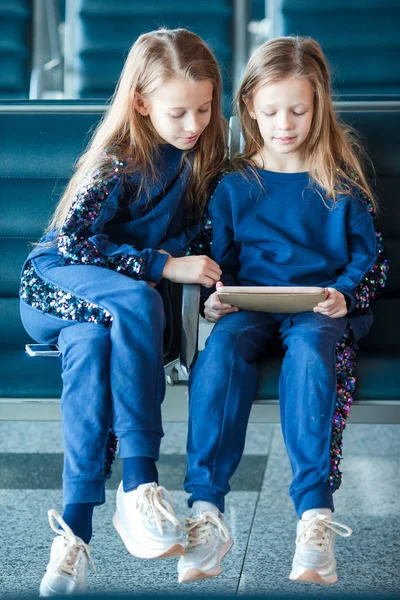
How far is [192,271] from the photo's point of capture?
1.67 meters

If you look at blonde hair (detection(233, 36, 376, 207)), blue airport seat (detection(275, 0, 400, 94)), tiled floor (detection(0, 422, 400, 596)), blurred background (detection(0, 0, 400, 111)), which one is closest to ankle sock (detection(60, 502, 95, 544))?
tiled floor (detection(0, 422, 400, 596))

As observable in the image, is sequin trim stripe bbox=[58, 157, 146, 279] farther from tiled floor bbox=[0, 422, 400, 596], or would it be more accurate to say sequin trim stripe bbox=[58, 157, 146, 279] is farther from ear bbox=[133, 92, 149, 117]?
tiled floor bbox=[0, 422, 400, 596]

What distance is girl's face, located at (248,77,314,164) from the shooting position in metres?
1.79

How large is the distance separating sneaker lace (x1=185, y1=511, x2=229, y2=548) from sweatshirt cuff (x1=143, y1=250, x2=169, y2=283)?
1.45 feet

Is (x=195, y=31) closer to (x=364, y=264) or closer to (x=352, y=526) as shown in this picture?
(x=364, y=264)

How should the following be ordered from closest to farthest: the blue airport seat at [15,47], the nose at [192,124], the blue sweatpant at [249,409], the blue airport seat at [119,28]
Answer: the blue sweatpant at [249,409] < the nose at [192,124] < the blue airport seat at [119,28] < the blue airport seat at [15,47]

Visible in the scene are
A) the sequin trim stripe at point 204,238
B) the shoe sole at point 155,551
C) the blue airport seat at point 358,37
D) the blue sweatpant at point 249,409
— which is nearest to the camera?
the shoe sole at point 155,551

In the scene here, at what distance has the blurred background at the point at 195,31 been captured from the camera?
3.23 meters

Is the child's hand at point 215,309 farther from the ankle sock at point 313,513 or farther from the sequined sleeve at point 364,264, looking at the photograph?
the ankle sock at point 313,513

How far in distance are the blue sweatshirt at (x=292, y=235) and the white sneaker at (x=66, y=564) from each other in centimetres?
63

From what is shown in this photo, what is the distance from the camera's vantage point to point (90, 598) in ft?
1.84

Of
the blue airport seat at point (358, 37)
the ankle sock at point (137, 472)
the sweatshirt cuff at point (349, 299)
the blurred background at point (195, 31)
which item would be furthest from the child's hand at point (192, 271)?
the blue airport seat at point (358, 37)

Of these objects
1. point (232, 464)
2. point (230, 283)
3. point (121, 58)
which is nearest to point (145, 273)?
point (230, 283)

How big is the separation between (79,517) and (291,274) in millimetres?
640
